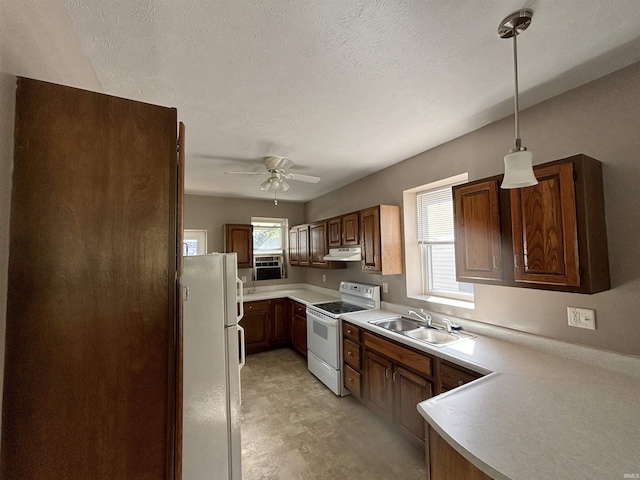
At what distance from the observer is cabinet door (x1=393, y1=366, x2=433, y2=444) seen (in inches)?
78.9

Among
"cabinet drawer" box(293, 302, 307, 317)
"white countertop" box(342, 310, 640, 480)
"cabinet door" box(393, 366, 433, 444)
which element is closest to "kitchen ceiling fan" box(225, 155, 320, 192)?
"cabinet drawer" box(293, 302, 307, 317)

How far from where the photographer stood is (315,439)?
2273 millimetres

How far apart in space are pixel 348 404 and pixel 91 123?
3.02 metres

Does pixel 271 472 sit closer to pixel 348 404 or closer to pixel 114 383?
pixel 348 404

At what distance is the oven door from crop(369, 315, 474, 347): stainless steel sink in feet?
1.83

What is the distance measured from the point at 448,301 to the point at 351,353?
1105mm

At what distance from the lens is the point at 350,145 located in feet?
8.34

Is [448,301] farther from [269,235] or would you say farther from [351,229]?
[269,235]

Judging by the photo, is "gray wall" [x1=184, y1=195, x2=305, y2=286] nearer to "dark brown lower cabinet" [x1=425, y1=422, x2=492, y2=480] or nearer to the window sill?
the window sill

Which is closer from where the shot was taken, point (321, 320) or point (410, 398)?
point (410, 398)

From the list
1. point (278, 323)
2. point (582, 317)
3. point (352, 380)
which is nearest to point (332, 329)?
point (352, 380)

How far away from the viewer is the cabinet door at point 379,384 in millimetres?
2316

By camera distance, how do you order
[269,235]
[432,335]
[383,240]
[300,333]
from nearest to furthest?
[432,335] < [383,240] < [300,333] < [269,235]

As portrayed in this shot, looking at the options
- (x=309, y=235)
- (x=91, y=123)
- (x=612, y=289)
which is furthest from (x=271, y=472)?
(x=309, y=235)
